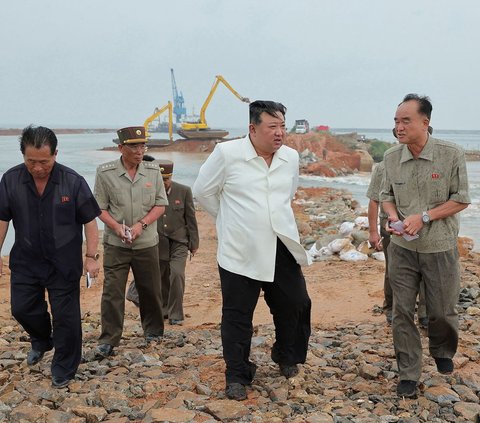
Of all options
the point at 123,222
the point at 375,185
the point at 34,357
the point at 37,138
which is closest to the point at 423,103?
the point at 375,185

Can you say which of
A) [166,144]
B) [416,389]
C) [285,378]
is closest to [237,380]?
[285,378]

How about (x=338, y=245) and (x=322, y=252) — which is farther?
(x=322, y=252)

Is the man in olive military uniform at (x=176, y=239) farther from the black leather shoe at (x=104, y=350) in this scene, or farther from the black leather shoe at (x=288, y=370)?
the black leather shoe at (x=288, y=370)

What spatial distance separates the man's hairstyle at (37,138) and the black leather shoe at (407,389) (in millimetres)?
2661

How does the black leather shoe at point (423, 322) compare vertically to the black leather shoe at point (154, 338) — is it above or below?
above

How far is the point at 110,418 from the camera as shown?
357 centimetres

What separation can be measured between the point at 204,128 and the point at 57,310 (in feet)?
207

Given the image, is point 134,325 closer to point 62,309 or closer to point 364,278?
point 62,309

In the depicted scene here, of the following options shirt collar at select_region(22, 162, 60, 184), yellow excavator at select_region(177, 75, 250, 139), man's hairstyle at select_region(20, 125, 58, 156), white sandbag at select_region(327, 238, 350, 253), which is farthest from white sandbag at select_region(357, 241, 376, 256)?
yellow excavator at select_region(177, 75, 250, 139)

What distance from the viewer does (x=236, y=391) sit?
3770mm

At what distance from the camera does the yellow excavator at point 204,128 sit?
6309cm

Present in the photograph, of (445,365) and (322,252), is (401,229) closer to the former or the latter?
(445,365)

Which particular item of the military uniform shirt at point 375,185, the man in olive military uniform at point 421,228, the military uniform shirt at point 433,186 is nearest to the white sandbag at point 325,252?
the military uniform shirt at point 375,185

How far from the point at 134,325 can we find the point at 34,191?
2814 millimetres
